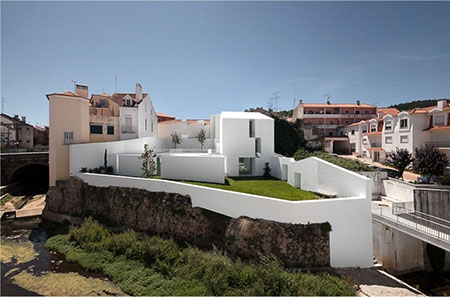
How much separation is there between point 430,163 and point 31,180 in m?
44.2

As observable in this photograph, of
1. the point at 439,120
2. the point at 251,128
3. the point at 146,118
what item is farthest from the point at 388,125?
the point at 146,118

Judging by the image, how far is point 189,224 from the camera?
13938mm

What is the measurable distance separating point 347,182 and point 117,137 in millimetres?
24409

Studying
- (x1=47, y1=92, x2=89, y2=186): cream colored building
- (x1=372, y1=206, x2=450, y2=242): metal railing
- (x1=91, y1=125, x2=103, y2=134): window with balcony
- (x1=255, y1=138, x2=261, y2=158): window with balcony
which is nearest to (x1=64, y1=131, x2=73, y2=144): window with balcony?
(x1=47, y1=92, x2=89, y2=186): cream colored building

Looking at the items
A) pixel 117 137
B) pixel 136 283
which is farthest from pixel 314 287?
pixel 117 137

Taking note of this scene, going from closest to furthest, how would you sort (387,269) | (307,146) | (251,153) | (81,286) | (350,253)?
1. (81,286)
2. (350,253)
3. (387,269)
4. (251,153)
5. (307,146)

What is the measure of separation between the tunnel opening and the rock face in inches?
405

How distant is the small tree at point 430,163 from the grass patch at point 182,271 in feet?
43.4

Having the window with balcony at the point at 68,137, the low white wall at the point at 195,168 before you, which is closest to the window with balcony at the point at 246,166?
the low white wall at the point at 195,168

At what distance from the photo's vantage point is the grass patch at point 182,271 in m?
9.86

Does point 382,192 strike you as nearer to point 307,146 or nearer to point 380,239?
point 380,239

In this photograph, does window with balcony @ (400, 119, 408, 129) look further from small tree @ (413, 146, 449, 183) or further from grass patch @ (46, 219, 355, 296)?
grass patch @ (46, 219, 355, 296)

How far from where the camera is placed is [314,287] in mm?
9711

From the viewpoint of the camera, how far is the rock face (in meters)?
11.7
